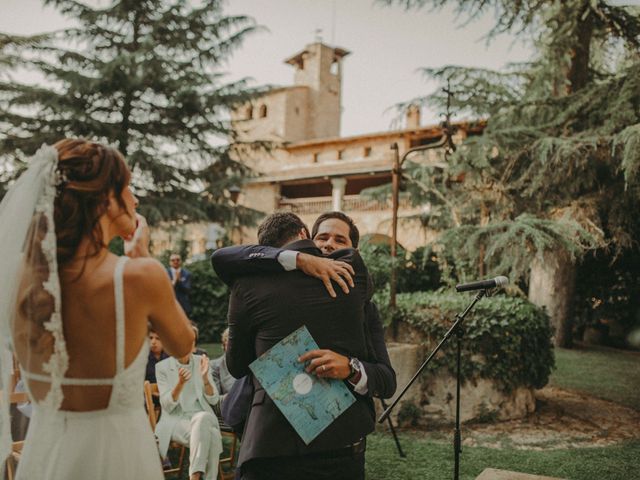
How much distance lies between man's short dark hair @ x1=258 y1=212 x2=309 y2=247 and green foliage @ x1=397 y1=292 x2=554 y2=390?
4.47 metres

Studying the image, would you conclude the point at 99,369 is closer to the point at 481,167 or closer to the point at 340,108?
the point at 481,167

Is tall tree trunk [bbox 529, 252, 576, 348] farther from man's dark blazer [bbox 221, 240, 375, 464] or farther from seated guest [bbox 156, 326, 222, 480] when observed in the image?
man's dark blazer [bbox 221, 240, 375, 464]

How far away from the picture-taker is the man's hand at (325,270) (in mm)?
1919

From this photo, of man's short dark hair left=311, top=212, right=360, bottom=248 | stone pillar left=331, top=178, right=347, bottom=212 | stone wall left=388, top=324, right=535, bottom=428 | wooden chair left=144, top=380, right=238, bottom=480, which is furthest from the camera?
stone pillar left=331, top=178, right=347, bottom=212

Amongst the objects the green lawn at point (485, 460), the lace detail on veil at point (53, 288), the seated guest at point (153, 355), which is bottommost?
the green lawn at point (485, 460)

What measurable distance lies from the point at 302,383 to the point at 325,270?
43cm

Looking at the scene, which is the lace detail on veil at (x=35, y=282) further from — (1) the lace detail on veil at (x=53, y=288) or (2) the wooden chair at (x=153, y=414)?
(2) the wooden chair at (x=153, y=414)

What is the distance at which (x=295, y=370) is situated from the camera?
1.94 meters

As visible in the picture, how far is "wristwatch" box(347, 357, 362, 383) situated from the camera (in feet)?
6.52

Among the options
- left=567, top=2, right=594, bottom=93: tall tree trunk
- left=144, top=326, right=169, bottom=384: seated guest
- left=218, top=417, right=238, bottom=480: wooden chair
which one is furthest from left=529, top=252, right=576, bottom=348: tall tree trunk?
left=144, top=326, right=169, bottom=384: seated guest

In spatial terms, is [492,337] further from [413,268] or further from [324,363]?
[413,268]

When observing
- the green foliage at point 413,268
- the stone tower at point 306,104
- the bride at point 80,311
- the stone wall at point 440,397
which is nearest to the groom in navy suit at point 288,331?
the bride at point 80,311

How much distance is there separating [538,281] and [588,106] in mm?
4037

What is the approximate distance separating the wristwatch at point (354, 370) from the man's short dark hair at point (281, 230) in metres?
0.56
